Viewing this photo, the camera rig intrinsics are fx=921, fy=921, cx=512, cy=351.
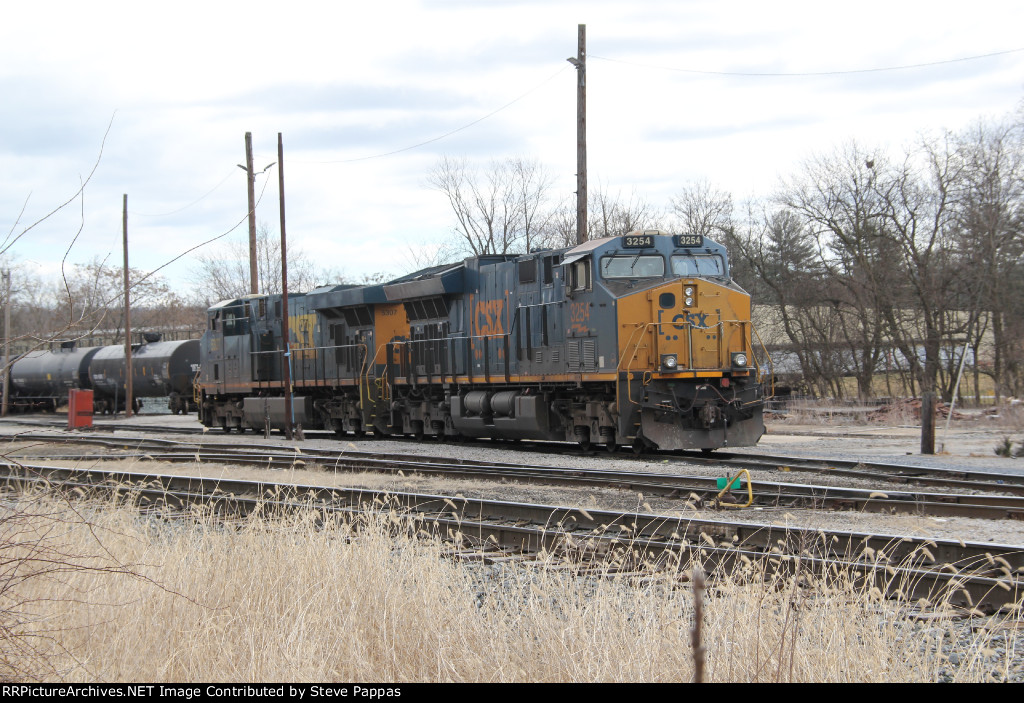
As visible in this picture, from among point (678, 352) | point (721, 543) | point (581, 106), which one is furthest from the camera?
point (581, 106)

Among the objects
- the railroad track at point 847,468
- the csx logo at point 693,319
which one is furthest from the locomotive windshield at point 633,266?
the railroad track at point 847,468

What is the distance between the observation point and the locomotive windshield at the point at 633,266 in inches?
611

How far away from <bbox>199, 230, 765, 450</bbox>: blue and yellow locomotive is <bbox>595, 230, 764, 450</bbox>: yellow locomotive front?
0.02 m

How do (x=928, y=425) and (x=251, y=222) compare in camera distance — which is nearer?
(x=928, y=425)

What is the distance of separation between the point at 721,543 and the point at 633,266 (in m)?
8.88

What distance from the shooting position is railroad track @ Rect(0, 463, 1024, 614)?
5.60 m

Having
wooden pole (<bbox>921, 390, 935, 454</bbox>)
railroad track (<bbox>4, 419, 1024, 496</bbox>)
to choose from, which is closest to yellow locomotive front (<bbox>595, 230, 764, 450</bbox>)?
railroad track (<bbox>4, 419, 1024, 496</bbox>)

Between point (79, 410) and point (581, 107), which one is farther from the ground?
point (581, 107)

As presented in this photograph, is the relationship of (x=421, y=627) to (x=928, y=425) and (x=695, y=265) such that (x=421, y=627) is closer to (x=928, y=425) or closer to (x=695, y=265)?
(x=695, y=265)

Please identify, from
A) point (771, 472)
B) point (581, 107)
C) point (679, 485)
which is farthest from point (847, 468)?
point (581, 107)

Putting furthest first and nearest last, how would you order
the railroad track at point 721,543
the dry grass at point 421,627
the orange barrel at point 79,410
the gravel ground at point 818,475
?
the orange barrel at point 79,410, the railroad track at point 721,543, the gravel ground at point 818,475, the dry grass at point 421,627

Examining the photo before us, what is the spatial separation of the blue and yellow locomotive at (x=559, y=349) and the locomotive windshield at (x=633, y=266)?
0.02 m

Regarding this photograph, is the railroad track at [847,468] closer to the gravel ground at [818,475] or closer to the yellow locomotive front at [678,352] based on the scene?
the yellow locomotive front at [678,352]

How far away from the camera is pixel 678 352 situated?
1520 cm
